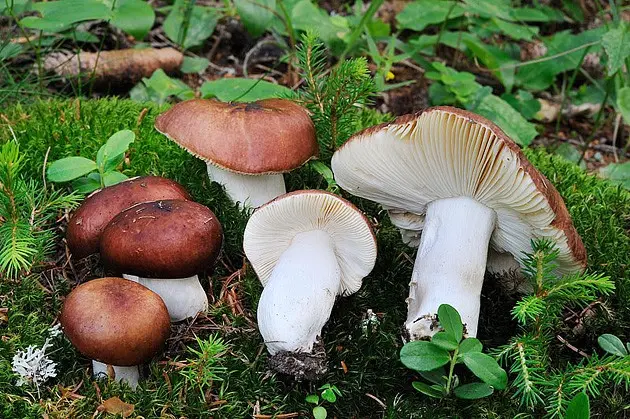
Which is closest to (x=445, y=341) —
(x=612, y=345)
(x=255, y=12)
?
(x=612, y=345)

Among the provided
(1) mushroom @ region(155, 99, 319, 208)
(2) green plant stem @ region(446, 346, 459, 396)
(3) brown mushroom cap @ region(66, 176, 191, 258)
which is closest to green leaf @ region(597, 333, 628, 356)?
(2) green plant stem @ region(446, 346, 459, 396)

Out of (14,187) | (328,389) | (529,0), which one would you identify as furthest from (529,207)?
(529,0)

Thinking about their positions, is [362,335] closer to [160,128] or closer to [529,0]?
[160,128]

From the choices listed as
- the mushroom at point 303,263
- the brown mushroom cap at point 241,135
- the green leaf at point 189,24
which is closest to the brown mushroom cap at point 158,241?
the mushroom at point 303,263

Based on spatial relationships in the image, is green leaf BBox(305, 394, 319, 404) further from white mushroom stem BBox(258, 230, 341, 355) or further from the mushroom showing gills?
the mushroom showing gills

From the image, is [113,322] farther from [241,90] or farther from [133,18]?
[133,18]

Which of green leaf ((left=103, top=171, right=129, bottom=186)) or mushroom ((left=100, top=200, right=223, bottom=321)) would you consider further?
green leaf ((left=103, top=171, right=129, bottom=186))

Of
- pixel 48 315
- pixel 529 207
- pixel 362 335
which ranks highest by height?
pixel 529 207
